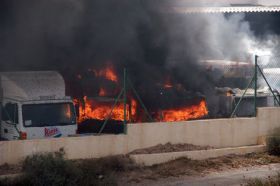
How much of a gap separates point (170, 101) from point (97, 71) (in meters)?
4.29

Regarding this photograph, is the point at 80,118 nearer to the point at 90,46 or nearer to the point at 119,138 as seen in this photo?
the point at 119,138

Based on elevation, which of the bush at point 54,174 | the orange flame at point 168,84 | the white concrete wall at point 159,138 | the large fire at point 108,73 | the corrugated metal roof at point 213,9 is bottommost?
the bush at point 54,174

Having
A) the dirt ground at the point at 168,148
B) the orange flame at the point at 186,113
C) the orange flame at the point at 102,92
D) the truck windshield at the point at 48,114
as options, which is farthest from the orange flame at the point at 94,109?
the dirt ground at the point at 168,148

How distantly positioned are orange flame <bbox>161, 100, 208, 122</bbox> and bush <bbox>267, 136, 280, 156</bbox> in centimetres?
338

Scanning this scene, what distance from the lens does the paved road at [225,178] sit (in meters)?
14.1

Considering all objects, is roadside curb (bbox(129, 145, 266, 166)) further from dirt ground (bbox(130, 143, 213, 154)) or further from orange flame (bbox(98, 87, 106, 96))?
orange flame (bbox(98, 87, 106, 96))

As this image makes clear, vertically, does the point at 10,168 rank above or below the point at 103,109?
below

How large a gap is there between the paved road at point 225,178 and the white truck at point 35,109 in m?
3.36

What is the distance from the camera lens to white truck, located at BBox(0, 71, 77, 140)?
52.6 feet

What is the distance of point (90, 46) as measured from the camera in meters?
24.4

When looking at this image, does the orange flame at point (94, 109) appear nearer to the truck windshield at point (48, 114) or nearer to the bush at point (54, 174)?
the truck windshield at point (48, 114)

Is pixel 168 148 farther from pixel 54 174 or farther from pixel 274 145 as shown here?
pixel 54 174

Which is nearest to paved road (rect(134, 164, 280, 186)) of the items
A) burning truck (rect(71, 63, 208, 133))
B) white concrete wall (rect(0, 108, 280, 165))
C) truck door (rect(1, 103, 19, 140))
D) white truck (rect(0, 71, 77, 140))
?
white concrete wall (rect(0, 108, 280, 165))

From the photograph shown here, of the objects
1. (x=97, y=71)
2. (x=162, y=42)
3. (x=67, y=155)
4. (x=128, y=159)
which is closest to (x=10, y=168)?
(x=67, y=155)
